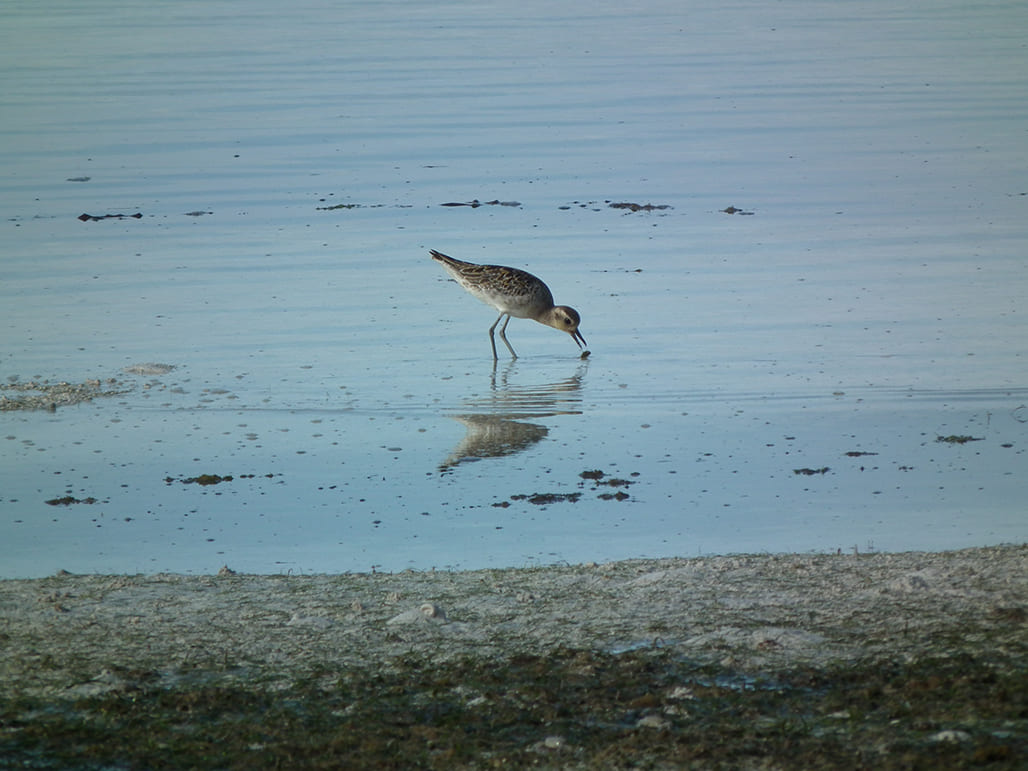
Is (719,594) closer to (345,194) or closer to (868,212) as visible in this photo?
(868,212)

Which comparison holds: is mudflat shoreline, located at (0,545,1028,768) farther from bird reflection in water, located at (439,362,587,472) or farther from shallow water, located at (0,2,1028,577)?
bird reflection in water, located at (439,362,587,472)

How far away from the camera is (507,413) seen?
11.8 m

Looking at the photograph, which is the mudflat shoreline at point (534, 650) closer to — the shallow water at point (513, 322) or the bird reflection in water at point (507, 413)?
the shallow water at point (513, 322)

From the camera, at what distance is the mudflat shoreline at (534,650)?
5.46 meters

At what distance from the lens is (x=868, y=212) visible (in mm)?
19109

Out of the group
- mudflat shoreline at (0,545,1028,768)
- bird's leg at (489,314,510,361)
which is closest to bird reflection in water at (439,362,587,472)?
bird's leg at (489,314,510,361)

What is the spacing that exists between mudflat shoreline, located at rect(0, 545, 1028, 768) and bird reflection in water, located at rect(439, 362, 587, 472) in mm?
2880

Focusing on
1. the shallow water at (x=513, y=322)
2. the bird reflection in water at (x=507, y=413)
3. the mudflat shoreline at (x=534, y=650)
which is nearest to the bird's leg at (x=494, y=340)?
the shallow water at (x=513, y=322)

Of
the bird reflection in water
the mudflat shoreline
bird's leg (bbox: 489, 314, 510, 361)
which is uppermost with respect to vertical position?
bird's leg (bbox: 489, 314, 510, 361)

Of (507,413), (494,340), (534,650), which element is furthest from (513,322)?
(534,650)

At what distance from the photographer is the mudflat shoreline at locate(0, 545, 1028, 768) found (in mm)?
5465

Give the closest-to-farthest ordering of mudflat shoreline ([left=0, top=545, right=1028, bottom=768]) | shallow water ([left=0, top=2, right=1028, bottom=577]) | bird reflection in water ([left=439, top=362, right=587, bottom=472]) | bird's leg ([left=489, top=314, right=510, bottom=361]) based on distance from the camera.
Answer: mudflat shoreline ([left=0, top=545, right=1028, bottom=768]) < shallow water ([left=0, top=2, right=1028, bottom=577]) < bird reflection in water ([left=439, top=362, right=587, bottom=472]) < bird's leg ([left=489, top=314, right=510, bottom=361])

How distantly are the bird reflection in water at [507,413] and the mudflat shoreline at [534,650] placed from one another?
288cm

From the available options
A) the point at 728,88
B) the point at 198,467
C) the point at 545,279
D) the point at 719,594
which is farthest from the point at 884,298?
the point at 728,88
